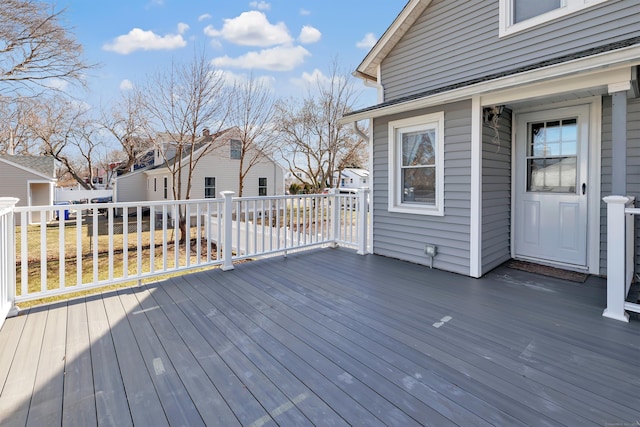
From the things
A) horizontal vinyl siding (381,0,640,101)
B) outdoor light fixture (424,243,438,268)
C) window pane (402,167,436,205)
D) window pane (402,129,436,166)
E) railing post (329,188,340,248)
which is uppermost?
horizontal vinyl siding (381,0,640,101)

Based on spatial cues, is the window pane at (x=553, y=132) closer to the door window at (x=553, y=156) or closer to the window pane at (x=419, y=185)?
the door window at (x=553, y=156)

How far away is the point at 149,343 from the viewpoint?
2.44 m

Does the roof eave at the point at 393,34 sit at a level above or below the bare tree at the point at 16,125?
below

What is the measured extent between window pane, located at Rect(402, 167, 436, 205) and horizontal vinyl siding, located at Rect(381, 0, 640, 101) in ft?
4.28

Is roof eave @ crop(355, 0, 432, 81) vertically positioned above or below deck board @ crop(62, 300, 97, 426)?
above

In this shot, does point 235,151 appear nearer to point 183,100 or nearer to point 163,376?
point 183,100

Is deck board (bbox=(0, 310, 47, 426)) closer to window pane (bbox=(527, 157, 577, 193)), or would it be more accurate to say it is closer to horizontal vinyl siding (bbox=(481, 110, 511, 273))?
horizontal vinyl siding (bbox=(481, 110, 511, 273))

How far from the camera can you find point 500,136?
437 centimetres

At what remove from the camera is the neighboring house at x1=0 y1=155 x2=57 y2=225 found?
1627 centimetres

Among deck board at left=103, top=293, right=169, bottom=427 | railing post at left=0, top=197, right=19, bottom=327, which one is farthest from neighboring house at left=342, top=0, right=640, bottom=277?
railing post at left=0, top=197, right=19, bottom=327

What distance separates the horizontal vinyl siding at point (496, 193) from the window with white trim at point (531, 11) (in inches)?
40.7

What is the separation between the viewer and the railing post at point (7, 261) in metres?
2.67

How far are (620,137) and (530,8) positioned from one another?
2165 millimetres

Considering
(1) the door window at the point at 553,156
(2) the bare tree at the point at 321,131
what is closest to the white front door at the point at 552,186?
(1) the door window at the point at 553,156
